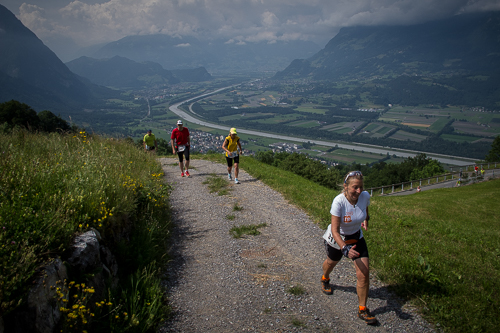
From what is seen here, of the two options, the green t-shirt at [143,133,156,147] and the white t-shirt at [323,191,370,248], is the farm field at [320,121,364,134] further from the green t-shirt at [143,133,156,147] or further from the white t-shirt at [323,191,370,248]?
the white t-shirt at [323,191,370,248]

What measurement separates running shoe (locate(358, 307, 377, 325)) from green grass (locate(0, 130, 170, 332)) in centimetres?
307

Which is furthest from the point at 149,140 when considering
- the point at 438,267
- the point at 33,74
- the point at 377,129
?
the point at 33,74

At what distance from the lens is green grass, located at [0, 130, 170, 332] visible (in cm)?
329

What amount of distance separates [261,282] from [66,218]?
3.48 metres

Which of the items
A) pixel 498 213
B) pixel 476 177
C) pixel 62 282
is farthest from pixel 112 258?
pixel 476 177

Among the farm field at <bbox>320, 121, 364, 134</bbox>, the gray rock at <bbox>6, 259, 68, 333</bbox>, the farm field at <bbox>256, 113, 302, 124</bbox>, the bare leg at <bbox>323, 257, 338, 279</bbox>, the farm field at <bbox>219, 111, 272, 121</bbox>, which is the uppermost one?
the gray rock at <bbox>6, 259, 68, 333</bbox>

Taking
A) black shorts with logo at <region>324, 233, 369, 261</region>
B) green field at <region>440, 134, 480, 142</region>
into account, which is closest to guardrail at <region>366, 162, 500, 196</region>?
black shorts with logo at <region>324, 233, 369, 261</region>

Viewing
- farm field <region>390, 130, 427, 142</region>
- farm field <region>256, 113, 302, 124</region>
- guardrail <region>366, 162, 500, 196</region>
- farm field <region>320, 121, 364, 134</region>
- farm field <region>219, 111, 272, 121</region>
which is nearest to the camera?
guardrail <region>366, 162, 500, 196</region>

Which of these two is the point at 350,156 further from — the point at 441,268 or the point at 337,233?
the point at 337,233

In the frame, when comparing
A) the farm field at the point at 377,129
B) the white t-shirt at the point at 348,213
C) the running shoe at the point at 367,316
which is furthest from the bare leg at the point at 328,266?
the farm field at the point at 377,129

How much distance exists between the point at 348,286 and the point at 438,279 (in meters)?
1.53

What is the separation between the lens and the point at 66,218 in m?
4.19

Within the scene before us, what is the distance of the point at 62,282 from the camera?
11.6 feet

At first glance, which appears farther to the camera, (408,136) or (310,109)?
(310,109)
